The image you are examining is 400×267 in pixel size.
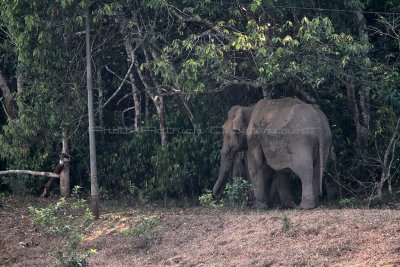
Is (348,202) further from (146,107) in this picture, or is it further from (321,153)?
(146,107)

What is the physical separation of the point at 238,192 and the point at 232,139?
1184mm

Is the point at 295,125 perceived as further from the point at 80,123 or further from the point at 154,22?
the point at 80,123

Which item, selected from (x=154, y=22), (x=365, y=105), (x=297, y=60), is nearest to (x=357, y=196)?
(x=365, y=105)

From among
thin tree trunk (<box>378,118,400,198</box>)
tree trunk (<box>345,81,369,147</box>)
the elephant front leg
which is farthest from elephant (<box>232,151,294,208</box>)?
tree trunk (<box>345,81,369,147</box>)

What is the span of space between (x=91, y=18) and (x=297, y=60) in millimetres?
3591

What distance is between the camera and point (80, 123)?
17.9 metres

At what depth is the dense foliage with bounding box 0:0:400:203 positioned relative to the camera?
52.2 ft

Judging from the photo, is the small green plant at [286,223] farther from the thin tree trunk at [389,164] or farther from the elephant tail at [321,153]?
the thin tree trunk at [389,164]

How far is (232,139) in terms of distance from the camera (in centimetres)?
1675

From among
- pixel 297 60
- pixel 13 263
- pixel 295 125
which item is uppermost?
pixel 297 60

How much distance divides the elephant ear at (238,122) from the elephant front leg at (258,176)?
1.32ft

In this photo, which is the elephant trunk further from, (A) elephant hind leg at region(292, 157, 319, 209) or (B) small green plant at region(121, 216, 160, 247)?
(B) small green plant at region(121, 216, 160, 247)

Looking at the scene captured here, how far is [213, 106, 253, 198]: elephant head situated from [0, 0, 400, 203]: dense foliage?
0.54 metres

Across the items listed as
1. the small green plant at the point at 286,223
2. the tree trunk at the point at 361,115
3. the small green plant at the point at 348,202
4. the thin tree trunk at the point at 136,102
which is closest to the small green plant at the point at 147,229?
the small green plant at the point at 286,223
